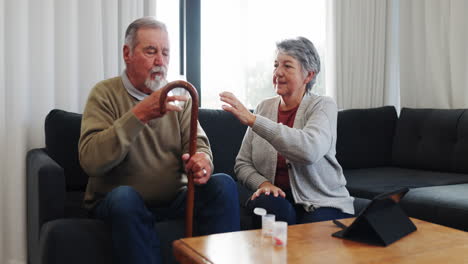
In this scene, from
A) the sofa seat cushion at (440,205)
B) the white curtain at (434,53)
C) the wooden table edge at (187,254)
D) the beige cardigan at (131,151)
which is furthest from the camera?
the white curtain at (434,53)

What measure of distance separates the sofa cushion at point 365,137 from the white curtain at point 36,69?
4.60 feet

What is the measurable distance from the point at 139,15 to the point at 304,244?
5.72 feet

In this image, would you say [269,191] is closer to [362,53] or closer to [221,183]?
[221,183]

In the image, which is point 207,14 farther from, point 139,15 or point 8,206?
point 8,206

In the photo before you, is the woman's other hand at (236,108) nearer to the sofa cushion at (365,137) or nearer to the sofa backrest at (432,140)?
the sofa cushion at (365,137)

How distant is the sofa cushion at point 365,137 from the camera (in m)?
3.02

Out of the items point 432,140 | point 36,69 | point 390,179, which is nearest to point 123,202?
point 36,69

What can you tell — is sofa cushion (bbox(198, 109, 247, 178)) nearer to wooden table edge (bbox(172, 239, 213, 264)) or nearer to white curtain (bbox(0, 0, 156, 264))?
white curtain (bbox(0, 0, 156, 264))

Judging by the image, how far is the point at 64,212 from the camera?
71.5 inches

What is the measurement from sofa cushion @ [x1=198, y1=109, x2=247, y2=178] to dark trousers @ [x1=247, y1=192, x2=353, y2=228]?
1.88 ft

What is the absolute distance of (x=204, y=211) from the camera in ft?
5.79

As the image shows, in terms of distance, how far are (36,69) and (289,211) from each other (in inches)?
54.1

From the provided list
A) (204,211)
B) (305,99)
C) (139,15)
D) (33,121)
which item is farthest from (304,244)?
(139,15)

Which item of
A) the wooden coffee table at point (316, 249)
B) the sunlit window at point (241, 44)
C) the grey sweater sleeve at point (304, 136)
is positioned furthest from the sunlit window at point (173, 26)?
the wooden coffee table at point (316, 249)
